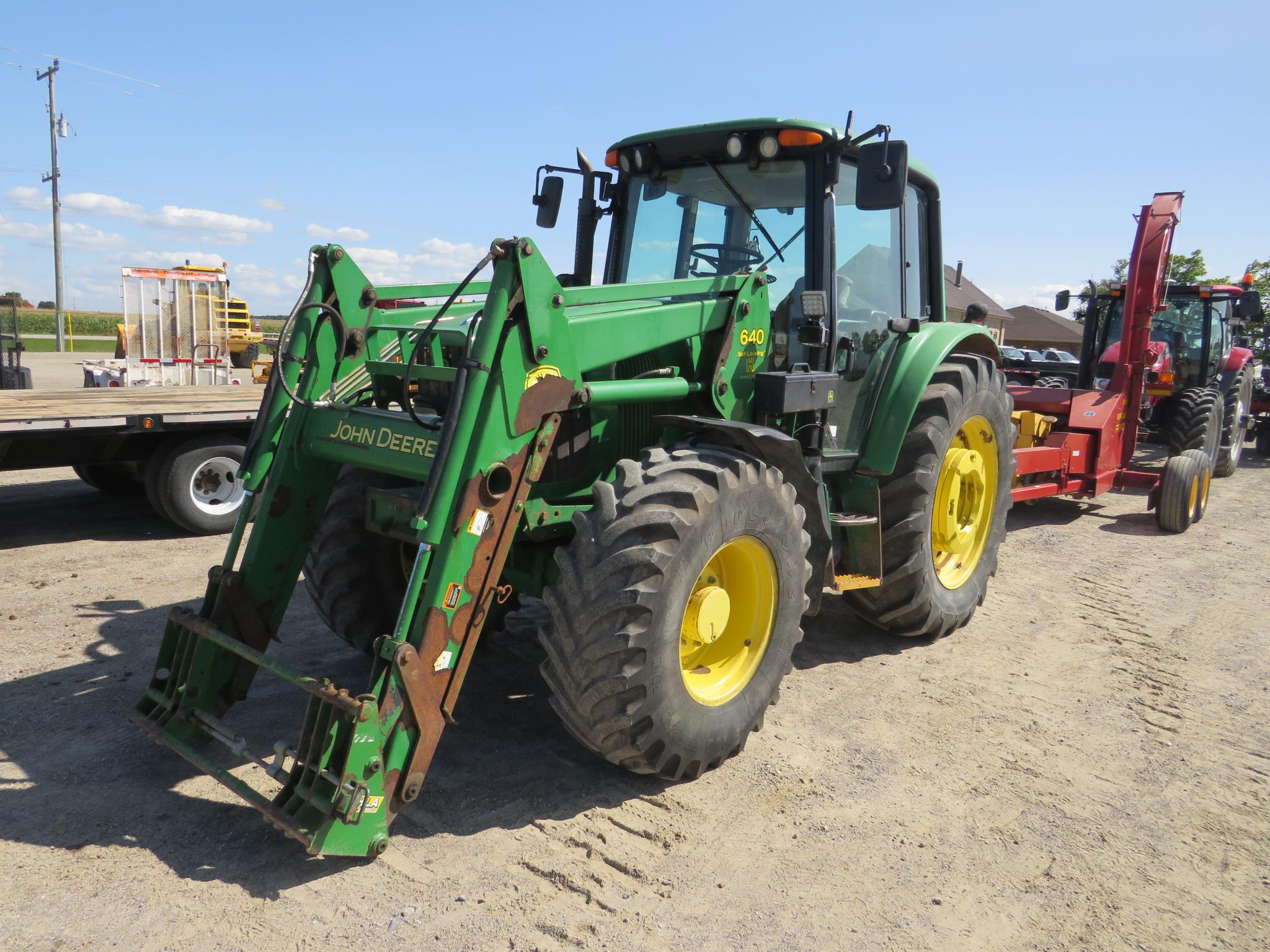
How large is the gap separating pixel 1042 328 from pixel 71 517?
50210 millimetres

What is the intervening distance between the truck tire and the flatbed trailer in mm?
18476

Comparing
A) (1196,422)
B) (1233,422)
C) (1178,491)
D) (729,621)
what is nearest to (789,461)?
(729,621)

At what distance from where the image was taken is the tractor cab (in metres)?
4.26

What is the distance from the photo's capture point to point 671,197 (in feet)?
15.8

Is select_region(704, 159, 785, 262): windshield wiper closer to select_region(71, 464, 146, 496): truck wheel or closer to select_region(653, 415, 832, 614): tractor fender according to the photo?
select_region(653, 415, 832, 614): tractor fender

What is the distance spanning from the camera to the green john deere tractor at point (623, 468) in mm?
3057

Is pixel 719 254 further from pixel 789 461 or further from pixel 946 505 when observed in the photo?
pixel 946 505

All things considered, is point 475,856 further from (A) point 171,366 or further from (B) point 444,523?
(A) point 171,366

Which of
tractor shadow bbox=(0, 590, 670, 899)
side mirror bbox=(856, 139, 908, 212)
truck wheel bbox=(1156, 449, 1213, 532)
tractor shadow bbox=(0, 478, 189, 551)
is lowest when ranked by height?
tractor shadow bbox=(0, 590, 670, 899)

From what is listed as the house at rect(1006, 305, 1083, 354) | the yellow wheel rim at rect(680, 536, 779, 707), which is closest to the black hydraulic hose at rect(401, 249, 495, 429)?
the yellow wheel rim at rect(680, 536, 779, 707)

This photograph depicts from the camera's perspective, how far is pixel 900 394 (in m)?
4.70

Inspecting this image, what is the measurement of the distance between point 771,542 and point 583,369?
1.02 meters

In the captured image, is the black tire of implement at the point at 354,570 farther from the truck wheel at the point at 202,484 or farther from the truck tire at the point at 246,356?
the truck tire at the point at 246,356

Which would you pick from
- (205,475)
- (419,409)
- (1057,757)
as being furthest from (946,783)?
(205,475)
